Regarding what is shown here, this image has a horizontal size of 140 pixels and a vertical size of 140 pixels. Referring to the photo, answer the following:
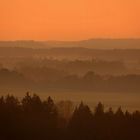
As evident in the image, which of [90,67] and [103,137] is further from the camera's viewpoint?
[90,67]

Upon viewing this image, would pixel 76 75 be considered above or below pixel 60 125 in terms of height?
above

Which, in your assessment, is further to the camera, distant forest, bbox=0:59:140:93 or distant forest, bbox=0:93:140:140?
distant forest, bbox=0:59:140:93

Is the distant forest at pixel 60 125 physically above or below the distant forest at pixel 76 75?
below

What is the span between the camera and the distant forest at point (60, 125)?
1092cm

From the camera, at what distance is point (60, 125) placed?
11.4 m

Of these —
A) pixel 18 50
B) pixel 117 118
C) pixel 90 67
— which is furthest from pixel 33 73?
pixel 117 118

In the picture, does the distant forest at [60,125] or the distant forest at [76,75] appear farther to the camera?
the distant forest at [76,75]

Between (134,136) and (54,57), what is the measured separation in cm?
1786

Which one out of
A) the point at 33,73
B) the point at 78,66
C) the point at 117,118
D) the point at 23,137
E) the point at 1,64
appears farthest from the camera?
the point at 78,66

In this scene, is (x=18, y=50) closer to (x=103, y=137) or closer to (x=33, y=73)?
(x=33, y=73)

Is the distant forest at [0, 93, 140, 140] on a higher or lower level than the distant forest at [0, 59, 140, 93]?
lower

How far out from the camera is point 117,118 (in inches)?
451

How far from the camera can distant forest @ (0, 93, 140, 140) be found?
10.9 metres

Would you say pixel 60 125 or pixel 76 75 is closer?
pixel 60 125
